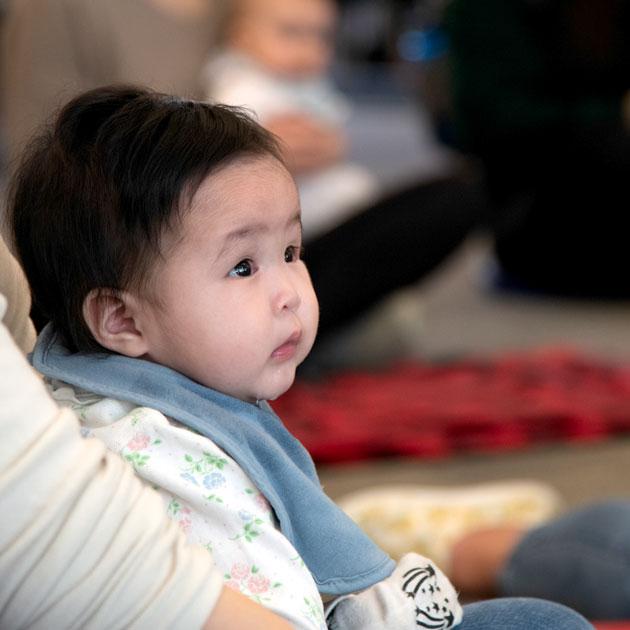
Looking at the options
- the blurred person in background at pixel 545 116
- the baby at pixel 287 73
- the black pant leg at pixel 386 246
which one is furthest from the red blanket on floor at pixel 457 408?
the blurred person in background at pixel 545 116

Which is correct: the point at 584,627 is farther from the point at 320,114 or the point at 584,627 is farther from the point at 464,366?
the point at 320,114

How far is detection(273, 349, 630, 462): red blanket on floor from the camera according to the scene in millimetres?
1990

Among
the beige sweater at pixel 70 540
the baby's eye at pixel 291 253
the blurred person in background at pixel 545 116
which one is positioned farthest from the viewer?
the blurred person in background at pixel 545 116

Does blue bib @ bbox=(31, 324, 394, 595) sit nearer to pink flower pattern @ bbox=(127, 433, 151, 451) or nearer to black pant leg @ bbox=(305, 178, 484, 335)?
pink flower pattern @ bbox=(127, 433, 151, 451)

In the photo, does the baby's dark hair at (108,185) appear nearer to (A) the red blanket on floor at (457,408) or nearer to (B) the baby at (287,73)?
(A) the red blanket on floor at (457,408)

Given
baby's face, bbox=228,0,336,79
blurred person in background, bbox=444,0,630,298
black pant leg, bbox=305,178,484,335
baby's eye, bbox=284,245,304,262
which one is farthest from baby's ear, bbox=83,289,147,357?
blurred person in background, bbox=444,0,630,298

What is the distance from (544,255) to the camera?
3.17 m

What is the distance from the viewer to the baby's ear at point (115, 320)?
0.77 meters

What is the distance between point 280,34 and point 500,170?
3.27 ft

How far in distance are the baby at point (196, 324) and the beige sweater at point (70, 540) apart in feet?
0.28

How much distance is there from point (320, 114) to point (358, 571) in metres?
1.90

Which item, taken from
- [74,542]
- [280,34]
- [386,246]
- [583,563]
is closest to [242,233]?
[74,542]

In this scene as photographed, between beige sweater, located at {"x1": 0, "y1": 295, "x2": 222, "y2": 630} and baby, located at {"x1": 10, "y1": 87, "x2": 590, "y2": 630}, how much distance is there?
0.08 meters

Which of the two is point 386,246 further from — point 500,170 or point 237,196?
point 237,196
